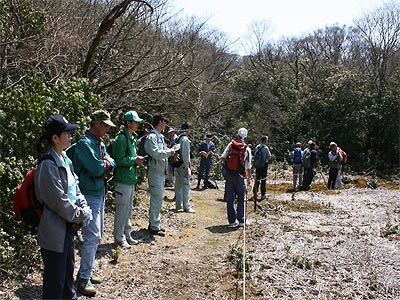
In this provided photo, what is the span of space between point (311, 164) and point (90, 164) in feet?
34.9

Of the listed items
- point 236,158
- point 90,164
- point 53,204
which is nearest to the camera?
point 53,204

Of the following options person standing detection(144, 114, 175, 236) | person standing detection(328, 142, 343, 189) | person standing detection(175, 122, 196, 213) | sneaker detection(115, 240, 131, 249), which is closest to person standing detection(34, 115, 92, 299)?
sneaker detection(115, 240, 131, 249)

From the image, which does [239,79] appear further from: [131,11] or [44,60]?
[44,60]

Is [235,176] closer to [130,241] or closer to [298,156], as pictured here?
[130,241]

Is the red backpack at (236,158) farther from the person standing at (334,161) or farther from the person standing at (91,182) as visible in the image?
the person standing at (334,161)

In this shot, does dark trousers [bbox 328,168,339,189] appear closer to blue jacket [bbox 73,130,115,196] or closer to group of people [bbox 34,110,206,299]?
group of people [bbox 34,110,206,299]

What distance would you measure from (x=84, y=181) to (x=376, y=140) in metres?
23.2

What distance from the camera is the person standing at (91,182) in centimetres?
447

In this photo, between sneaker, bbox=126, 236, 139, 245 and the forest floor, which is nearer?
the forest floor

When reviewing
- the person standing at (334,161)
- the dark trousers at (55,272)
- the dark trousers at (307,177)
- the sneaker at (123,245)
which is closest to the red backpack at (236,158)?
the sneaker at (123,245)

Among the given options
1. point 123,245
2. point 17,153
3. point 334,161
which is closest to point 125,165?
point 123,245

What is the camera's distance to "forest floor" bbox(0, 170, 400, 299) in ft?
16.1

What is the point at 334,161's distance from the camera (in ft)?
46.7

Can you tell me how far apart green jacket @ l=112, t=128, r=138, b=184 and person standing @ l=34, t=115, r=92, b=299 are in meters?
2.23
